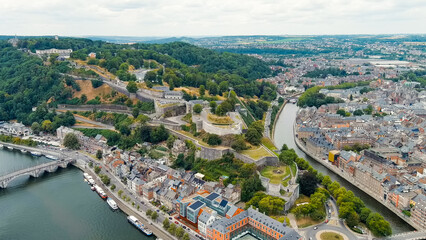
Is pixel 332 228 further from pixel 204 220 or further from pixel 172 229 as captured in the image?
pixel 172 229

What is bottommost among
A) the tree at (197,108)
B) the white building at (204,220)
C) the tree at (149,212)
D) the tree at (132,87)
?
the tree at (149,212)

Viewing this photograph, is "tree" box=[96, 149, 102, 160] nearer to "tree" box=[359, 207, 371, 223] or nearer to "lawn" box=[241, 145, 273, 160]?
"lawn" box=[241, 145, 273, 160]

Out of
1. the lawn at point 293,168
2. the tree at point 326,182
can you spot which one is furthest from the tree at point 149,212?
the tree at point 326,182

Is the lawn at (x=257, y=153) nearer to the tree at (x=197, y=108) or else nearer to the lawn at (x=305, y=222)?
the lawn at (x=305, y=222)

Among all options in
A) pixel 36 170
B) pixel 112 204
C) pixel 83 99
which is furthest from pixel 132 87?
pixel 112 204

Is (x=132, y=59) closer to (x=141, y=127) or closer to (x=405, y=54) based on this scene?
(x=141, y=127)

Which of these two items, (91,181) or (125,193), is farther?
(91,181)
